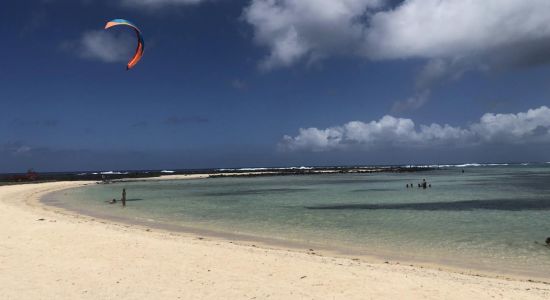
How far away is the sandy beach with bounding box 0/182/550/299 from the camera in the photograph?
9203 mm

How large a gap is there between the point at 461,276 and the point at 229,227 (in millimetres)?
12987

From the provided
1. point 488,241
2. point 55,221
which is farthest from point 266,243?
point 55,221

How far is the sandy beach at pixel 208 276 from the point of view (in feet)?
30.2

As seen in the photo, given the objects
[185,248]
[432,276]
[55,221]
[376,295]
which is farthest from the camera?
[55,221]

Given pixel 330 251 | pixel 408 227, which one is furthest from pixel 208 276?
pixel 408 227

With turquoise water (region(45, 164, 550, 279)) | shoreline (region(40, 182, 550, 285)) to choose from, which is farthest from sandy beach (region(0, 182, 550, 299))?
turquoise water (region(45, 164, 550, 279))

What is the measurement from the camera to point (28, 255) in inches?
496

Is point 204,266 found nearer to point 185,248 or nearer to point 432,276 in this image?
point 185,248

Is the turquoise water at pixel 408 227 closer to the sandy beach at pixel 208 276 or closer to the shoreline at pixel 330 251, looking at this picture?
the shoreline at pixel 330 251

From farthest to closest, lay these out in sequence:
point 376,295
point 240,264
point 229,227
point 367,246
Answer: point 229,227 < point 367,246 < point 240,264 < point 376,295

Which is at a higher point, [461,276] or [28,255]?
[28,255]

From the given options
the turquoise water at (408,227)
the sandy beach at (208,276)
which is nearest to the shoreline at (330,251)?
the turquoise water at (408,227)

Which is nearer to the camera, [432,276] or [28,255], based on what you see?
[432,276]

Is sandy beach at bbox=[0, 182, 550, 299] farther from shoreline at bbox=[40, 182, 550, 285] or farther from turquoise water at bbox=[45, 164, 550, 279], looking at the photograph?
turquoise water at bbox=[45, 164, 550, 279]
